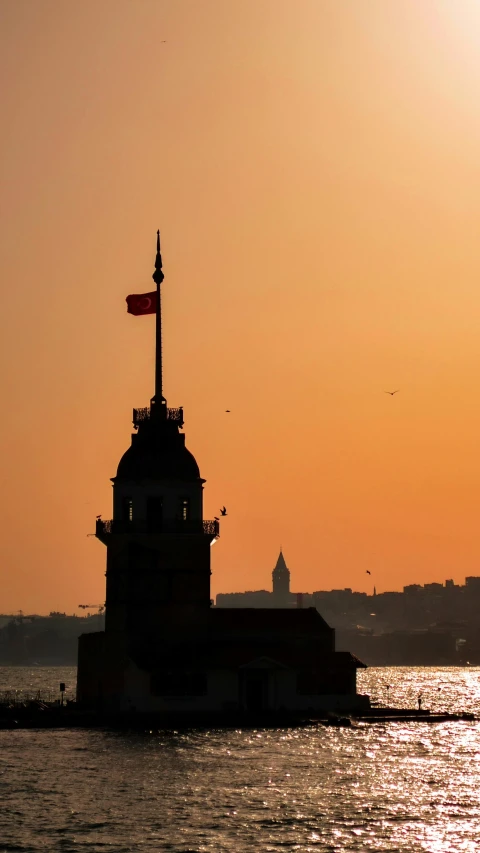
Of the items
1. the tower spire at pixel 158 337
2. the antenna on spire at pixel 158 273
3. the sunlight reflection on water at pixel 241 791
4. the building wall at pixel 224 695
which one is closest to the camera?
the sunlight reflection on water at pixel 241 791

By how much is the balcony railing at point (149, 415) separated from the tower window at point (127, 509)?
5.02 m

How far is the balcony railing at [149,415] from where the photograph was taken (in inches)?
3932

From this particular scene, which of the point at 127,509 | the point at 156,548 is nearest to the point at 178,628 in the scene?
the point at 156,548

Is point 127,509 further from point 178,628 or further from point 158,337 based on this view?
point 158,337

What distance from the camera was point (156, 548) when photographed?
96.9 metres

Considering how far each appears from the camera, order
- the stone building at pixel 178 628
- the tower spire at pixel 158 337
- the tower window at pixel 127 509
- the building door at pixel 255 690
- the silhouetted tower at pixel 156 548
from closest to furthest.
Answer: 1. the stone building at pixel 178 628
2. the building door at pixel 255 690
3. the silhouetted tower at pixel 156 548
4. the tower window at pixel 127 509
5. the tower spire at pixel 158 337

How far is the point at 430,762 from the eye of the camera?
79562 millimetres

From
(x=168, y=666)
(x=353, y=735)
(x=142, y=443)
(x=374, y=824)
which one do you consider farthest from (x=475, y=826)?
(x=142, y=443)

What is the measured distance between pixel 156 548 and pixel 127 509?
9.72 ft

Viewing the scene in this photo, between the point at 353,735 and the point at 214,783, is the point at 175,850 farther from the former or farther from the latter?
the point at 353,735

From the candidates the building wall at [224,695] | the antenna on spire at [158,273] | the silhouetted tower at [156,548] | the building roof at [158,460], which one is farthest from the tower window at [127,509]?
the antenna on spire at [158,273]

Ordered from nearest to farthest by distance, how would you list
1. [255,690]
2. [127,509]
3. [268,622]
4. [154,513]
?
[255,690] → [154,513] → [127,509] → [268,622]

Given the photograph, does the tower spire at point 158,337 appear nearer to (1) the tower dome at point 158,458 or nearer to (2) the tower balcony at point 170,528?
(1) the tower dome at point 158,458

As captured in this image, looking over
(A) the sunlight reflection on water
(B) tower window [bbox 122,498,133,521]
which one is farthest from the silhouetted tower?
(A) the sunlight reflection on water
